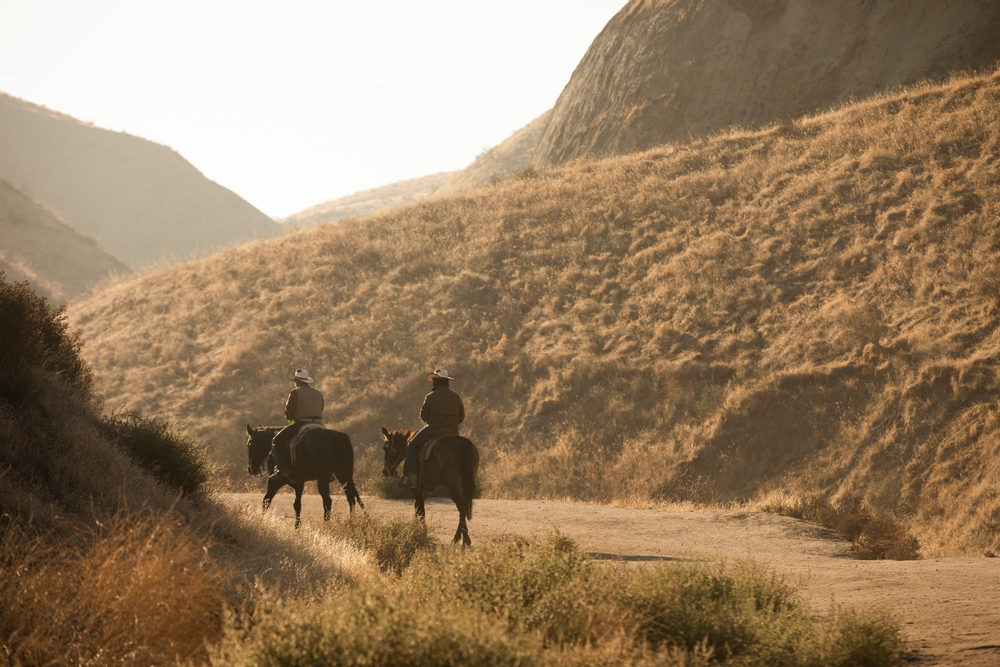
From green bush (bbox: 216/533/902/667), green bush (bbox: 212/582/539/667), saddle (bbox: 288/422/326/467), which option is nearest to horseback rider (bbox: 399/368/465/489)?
saddle (bbox: 288/422/326/467)

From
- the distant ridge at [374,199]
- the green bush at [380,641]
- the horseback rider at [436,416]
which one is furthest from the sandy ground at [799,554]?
the distant ridge at [374,199]

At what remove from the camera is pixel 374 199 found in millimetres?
114125

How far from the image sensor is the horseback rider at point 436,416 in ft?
40.0

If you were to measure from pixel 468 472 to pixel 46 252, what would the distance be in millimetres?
57975

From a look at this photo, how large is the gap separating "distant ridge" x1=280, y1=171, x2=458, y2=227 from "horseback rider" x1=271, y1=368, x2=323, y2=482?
8988 cm

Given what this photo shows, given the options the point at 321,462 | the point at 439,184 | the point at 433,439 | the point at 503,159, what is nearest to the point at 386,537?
the point at 433,439

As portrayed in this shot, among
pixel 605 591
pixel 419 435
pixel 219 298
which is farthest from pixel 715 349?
pixel 219 298

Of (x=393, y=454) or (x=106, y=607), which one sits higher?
(x=106, y=607)

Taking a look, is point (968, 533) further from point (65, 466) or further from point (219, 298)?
point (219, 298)

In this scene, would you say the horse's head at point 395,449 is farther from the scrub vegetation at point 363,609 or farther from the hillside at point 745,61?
the hillside at point 745,61

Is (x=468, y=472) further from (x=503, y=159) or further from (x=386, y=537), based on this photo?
(x=503, y=159)

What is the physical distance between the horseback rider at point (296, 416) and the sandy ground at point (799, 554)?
41.4 inches

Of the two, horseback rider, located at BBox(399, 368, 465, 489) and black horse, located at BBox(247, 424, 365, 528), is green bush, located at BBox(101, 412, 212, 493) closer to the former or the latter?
black horse, located at BBox(247, 424, 365, 528)

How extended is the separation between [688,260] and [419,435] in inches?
717
